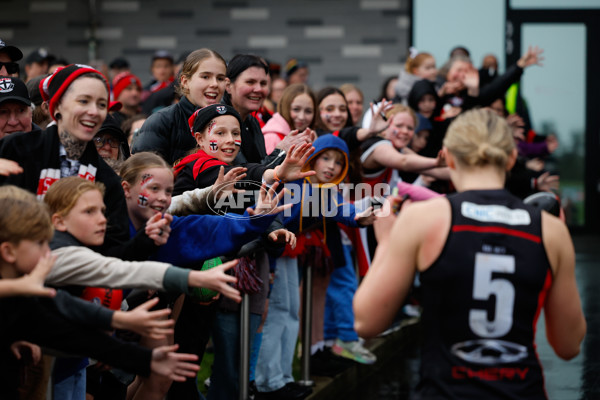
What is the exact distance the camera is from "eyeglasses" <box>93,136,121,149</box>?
15.5ft

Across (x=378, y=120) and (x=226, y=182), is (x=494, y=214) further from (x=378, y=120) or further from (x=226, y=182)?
(x=378, y=120)

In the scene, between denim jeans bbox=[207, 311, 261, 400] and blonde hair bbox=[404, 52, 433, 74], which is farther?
blonde hair bbox=[404, 52, 433, 74]

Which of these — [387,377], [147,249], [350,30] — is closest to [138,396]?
[147,249]

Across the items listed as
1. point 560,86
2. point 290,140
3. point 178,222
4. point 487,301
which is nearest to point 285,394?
point 290,140

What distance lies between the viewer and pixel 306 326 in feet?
18.3

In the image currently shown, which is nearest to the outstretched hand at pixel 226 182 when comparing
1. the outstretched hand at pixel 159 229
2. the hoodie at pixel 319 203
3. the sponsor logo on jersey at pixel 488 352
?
the outstretched hand at pixel 159 229

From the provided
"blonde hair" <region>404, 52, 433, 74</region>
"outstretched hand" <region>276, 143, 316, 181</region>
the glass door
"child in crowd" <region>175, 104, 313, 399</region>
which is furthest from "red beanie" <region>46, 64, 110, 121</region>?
the glass door

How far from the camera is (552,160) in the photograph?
47.2ft

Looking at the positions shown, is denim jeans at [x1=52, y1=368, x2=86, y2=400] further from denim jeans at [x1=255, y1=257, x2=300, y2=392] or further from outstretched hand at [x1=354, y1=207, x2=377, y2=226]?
outstretched hand at [x1=354, y1=207, x2=377, y2=226]

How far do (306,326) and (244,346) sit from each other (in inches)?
55.6

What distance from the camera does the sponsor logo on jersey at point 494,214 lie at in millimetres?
2592

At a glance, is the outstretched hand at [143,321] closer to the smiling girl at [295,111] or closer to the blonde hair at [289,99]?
the smiling girl at [295,111]

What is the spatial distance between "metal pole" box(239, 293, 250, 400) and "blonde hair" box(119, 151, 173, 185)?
33.8 inches

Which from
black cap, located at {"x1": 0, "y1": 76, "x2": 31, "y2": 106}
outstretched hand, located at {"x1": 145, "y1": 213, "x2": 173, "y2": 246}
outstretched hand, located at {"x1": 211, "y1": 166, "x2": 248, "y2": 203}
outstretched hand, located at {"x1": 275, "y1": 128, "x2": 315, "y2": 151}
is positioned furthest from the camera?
outstretched hand, located at {"x1": 275, "y1": 128, "x2": 315, "y2": 151}
